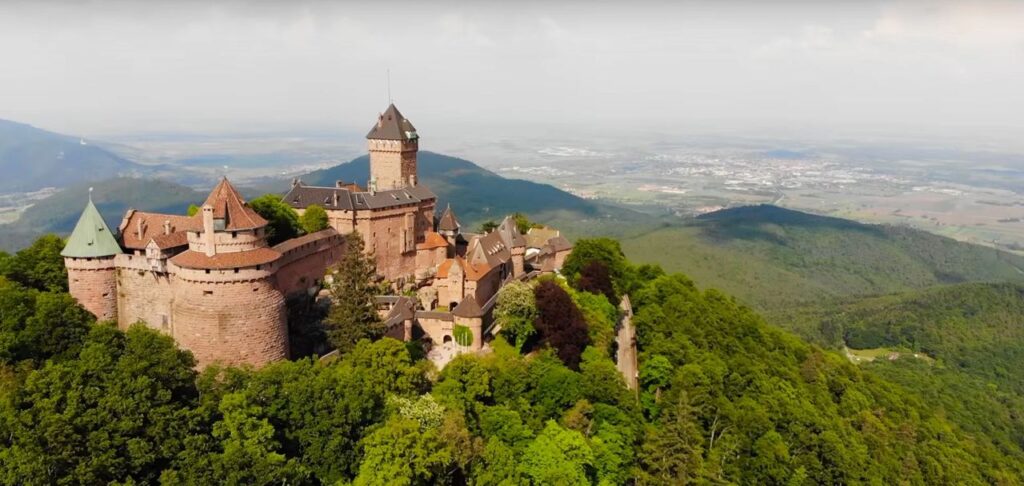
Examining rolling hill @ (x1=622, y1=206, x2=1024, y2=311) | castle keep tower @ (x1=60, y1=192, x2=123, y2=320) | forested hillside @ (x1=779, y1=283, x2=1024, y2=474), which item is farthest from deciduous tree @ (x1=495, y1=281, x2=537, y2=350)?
rolling hill @ (x1=622, y1=206, x2=1024, y2=311)

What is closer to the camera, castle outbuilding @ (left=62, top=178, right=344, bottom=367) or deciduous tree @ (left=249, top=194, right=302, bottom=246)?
castle outbuilding @ (left=62, top=178, right=344, bottom=367)

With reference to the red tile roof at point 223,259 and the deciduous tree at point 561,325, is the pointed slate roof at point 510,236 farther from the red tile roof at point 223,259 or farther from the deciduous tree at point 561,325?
the red tile roof at point 223,259

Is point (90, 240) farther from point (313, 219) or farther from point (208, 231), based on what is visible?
point (313, 219)

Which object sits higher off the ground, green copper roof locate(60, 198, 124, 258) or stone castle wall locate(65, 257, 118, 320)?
green copper roof locate(60, 198, 124, 258)

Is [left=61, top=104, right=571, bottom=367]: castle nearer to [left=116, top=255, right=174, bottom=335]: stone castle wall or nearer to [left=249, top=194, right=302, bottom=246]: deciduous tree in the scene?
[left=116, top=255, right=174, bottom=335]: stone castle wall

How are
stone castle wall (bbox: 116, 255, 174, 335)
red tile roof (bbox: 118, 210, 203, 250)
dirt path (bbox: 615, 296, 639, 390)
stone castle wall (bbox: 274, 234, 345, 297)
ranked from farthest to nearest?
dirt path (bbox: 615, 296, 639, 390) → stone castle wall (bbox: 274, 234, 345, 297) → red tile roof (bbox: 118, 210, 203, 250) → stone castle wall (bbox: 116, 255, 174, 335)

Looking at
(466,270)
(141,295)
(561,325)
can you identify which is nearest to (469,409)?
(561,325)

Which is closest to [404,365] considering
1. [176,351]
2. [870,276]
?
[176,351]

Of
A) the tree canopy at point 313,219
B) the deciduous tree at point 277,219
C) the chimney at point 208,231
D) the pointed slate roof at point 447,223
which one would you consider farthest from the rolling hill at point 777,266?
the chimney at point 208,231
